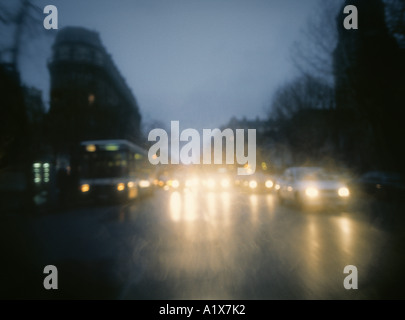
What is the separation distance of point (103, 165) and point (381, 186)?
15.0 metres

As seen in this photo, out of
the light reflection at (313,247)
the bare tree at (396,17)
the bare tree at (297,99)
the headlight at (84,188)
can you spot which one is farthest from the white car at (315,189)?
the bare tree at (297,99)

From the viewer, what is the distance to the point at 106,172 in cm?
1830

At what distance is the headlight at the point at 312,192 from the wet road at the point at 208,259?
236 cm

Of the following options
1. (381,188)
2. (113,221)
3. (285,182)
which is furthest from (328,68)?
(113,221)

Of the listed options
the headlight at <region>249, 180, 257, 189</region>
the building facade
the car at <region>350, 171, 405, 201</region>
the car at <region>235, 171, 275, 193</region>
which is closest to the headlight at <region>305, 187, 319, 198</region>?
the car at <region>350, 171, 405, 201</region>

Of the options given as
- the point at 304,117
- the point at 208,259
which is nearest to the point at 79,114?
the point at 208,259

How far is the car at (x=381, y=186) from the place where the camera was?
16.9 metres

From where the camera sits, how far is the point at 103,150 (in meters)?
18.5

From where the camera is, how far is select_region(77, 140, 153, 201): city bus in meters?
17.5

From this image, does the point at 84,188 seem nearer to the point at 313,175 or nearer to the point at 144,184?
the point at 144,184

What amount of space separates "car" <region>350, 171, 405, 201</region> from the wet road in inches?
296

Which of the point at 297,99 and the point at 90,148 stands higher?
the point at 297,99

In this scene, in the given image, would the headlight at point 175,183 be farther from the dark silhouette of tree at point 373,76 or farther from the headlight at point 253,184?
the dark silhouette of tree at point 373,76

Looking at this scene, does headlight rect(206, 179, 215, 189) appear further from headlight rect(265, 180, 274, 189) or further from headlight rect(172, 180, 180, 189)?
headlight rect(265, 180, 274, 189)
